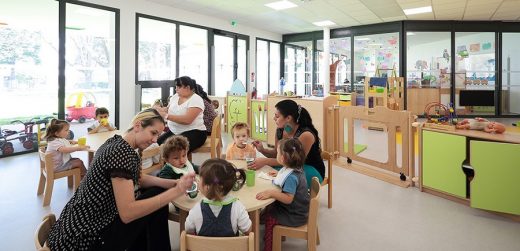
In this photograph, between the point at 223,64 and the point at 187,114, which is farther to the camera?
the point at 223,64

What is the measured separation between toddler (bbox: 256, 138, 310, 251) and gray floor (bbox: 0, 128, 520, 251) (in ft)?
1.75

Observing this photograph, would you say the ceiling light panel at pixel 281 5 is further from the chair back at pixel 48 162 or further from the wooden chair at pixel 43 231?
the wooden chair at pixel 43 231

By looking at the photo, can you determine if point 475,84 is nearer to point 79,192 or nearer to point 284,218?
point 284,218

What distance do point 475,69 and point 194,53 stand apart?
8.24 metres

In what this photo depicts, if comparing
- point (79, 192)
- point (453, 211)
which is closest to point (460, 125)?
point (453, 211)

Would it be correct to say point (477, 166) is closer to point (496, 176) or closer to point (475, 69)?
point (496, 176)

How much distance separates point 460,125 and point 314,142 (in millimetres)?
1813

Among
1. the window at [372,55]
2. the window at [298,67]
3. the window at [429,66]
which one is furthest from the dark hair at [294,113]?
the window at [298,67]

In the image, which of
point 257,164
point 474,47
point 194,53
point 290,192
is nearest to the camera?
point 290,192

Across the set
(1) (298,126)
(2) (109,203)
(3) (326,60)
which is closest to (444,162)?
(1) (298,126)

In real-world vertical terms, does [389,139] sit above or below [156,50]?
below

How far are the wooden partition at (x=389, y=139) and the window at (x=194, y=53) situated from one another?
473 cm

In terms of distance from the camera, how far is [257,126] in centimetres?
690

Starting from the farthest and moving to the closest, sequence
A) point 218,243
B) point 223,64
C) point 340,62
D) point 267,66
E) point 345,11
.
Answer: point 267,66
point 340,62
point 223,64
point 345,11
point 218,243
